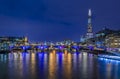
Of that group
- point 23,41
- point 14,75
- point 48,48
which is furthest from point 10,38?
point 14,75

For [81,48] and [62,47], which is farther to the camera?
[62,47]

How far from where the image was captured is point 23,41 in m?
156

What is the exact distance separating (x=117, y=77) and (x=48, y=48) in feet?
411

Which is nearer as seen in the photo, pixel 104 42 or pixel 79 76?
pixel 79 76

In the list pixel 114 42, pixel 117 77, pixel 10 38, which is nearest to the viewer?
pixel 117 77

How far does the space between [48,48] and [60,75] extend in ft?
402

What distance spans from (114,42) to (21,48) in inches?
1744

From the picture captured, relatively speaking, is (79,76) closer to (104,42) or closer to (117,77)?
(117,77)

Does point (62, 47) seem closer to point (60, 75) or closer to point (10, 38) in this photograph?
point (10, 38)

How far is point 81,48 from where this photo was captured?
140 m

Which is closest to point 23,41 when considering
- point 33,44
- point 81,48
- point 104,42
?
point 33,44

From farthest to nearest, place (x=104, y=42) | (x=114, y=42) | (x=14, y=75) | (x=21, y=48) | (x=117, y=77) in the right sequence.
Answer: (x=21, y=48)
(x=104, y=42)
(x=114, y=42)
(x=14, y=75)
(x=117, y=77)

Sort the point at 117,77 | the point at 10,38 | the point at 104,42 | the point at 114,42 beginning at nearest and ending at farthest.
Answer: the point at 117,77 < the point at 114,42 < the point at 104,42 < the point at 10,38

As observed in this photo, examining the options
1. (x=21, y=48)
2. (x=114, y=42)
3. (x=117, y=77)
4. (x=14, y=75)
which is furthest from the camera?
(x=21, y=48)
